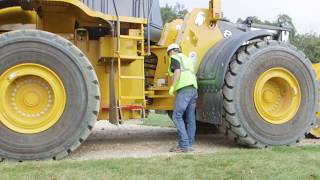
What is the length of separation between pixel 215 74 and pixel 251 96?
23.1 inches

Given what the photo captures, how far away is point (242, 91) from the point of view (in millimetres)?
7609

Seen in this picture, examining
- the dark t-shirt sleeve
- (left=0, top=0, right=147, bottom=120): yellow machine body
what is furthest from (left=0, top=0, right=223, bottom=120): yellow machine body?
the dark t-shirt sleeve

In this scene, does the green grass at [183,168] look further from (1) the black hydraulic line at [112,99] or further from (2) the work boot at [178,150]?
(1) the black hydraulic line at [112,99]

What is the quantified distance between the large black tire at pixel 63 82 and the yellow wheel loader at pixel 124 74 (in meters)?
0.01

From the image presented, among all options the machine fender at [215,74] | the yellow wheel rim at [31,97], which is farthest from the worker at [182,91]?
the yellow wheel rim at [31,97]

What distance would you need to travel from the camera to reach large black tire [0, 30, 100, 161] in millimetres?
6672

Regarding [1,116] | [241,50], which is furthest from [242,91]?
[1,116]

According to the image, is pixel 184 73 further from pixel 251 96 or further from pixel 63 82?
pixel 63 82

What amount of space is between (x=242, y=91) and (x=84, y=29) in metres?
2.36

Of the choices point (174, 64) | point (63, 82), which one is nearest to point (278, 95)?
point (174, 64)

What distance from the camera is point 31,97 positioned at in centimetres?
680

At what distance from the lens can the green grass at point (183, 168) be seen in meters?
5.60

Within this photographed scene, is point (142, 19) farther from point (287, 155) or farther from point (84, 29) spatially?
point (287, 155)

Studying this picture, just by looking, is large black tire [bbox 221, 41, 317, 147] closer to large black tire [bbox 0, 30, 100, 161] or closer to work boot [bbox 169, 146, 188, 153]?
work boot [bbox 169, 146, 188, 153]
